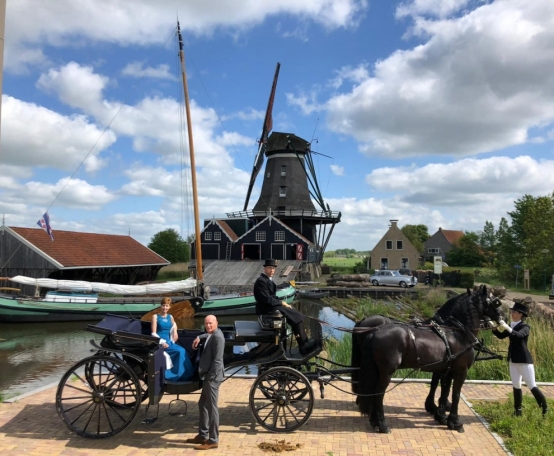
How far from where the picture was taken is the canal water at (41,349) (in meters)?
11.1

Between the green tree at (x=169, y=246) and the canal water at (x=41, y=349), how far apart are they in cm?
3026

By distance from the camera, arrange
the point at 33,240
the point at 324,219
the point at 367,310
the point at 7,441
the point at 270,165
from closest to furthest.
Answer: the point at 7,441
the point at 367,310
the point at 33,240
the point at 324,219
the point at 270,165

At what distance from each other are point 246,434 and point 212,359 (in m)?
1.24

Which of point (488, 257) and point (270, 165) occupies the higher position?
point (270, 165)

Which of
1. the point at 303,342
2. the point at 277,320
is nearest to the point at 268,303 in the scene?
the point at 277,320

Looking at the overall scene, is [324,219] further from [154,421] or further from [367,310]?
[154,421]

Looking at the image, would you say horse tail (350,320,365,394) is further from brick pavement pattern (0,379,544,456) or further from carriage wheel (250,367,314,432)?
carriage wheel (250,367,314,432)

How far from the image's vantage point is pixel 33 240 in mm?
24438

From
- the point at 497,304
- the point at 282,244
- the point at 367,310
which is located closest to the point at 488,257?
the point at 282,244

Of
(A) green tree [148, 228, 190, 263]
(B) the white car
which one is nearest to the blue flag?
(B) the white car

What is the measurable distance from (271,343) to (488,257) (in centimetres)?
5059

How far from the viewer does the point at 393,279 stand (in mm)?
35156

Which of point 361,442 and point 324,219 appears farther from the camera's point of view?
point 324,219

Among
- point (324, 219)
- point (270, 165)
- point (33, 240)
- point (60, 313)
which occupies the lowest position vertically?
point (60, 313)
